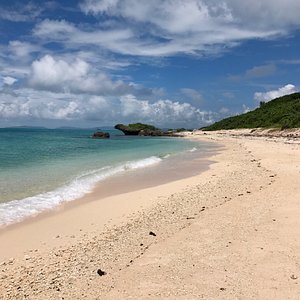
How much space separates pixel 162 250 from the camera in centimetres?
791

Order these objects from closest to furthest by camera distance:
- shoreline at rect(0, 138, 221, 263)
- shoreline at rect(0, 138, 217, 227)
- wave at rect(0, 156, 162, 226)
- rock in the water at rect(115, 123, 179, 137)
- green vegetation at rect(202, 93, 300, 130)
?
shoreline at rect(0, 138, 221, 263) → wave at rect(0, 156, 162, 226) → shoreline at rect(0, 138, 217, 227) → green vegetation at rect(202, 93, 300, 130) → rock in the water at rect(115, 123, 179, 137)

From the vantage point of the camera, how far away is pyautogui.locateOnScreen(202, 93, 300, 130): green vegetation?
88613mm

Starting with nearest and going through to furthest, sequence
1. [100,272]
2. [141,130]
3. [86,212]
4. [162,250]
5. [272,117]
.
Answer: [100,272]
[162,250]
[86,212]
[272,117]
[141,130]

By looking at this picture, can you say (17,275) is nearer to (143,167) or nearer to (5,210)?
(5,210)

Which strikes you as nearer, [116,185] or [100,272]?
[100,272]

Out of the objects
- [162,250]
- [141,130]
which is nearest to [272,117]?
[141,130]

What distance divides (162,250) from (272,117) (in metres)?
107

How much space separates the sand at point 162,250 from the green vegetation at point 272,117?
239 feet

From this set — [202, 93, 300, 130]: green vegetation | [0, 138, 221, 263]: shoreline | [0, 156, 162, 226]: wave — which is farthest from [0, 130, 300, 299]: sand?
[202, 93, 300, 130]: green vegetation

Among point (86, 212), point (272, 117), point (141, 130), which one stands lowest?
point (86, 212)

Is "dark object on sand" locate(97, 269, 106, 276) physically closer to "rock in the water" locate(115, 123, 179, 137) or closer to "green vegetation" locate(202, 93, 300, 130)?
"green vegetation" locate(202, 93, 300, 130)

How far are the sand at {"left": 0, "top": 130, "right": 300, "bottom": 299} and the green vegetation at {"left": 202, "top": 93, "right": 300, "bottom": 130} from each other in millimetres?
72936

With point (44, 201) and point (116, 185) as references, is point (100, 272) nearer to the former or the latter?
point (44, 201)

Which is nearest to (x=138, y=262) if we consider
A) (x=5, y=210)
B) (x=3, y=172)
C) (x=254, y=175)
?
(x=5, y=210)
